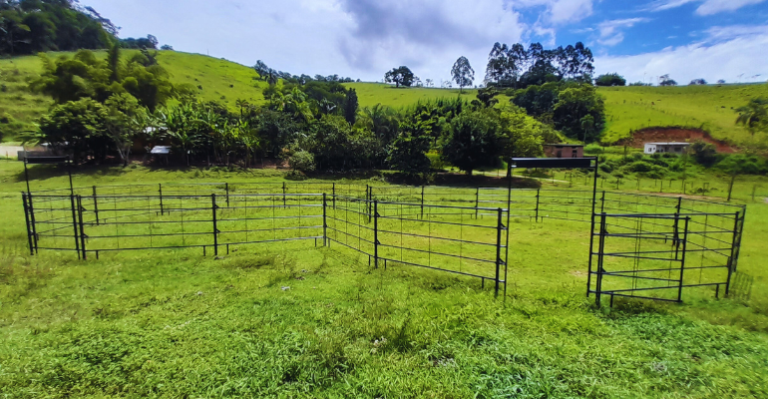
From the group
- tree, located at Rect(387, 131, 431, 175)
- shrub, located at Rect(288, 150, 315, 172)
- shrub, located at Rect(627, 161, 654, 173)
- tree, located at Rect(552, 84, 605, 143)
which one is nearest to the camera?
tree, located at Rect(387, 131, 431, 175)

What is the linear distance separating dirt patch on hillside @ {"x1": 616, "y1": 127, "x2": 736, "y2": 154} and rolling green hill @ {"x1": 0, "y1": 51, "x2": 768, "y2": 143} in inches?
51.7

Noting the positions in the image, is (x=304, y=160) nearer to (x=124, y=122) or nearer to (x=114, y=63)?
(x=124, y=122)

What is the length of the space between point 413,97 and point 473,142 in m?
54.6

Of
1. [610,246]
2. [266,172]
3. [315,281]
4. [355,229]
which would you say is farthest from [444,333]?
[266,172]

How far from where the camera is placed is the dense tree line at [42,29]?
67000 mm

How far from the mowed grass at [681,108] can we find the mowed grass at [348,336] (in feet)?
199

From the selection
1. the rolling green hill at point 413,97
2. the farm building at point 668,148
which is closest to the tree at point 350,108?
the rolling green hill at point 413,97

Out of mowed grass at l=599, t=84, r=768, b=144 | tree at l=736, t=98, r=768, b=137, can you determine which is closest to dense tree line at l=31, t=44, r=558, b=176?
tree at l=736, t=98, r=768, b=137

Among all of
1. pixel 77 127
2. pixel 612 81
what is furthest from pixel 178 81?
pixel 612 81

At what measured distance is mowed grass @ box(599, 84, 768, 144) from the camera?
172 ft

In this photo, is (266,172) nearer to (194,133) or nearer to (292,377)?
(194,133)

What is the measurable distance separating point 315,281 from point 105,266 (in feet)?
15.6

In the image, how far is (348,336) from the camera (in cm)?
448

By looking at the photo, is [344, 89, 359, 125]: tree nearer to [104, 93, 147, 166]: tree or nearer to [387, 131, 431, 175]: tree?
[387, 131, 431, 175]: tree
